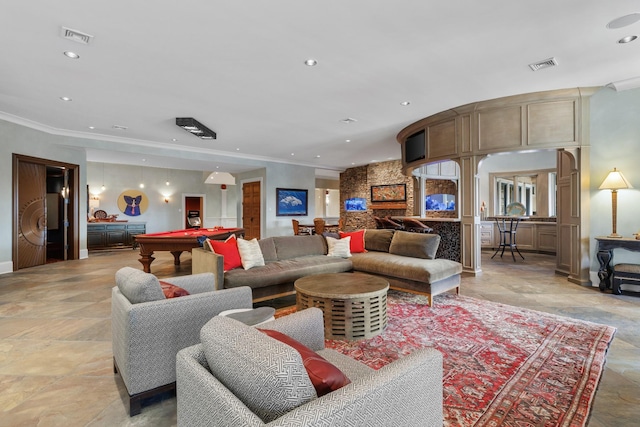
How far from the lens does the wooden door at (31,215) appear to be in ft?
19.5

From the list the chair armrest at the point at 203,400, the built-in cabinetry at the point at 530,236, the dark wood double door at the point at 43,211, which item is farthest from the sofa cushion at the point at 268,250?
Result: the built-in cabinetry at the point at 530,236

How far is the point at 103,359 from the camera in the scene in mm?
2357

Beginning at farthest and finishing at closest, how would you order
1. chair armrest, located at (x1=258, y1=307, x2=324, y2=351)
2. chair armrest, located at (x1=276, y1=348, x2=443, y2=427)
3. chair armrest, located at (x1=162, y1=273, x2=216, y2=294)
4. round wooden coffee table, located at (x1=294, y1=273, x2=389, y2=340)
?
round wooden coffee table, located at (x1=294, y1=273, x2=389, y2=340) → chair armrest, located at (x1=162, y1=273, x2=216, y2=294) → chair armrest, located at (x1=258, y1=307, x2=324, y2=351) → chair armrest, located at (x1=276, y1=348, x2=443, y2=427)

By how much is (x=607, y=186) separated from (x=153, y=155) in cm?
880

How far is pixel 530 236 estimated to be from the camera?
316 inches

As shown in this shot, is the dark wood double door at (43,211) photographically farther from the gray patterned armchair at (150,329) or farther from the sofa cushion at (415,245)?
the sofa cushion at (415,245)

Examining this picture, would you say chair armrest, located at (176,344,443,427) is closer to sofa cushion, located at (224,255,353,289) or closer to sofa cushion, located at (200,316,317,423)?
sofa cushion, located at (200,316,317,423)

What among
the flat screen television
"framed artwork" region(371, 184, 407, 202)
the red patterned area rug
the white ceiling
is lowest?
the red patterned area rug

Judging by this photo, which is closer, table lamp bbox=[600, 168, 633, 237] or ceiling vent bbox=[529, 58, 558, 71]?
ceiling vent bbox=[529, 58, 558, 71]

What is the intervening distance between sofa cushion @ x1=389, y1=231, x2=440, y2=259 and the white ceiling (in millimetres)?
2059

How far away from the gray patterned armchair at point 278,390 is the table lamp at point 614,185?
4744mm

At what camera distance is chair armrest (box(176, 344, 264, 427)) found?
2.71 feet

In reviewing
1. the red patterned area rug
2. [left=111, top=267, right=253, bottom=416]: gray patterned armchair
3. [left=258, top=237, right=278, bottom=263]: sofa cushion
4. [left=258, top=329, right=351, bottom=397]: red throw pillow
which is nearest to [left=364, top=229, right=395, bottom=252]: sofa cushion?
A: the red patterned area rug

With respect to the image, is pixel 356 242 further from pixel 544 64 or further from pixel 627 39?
pixel 627 39
